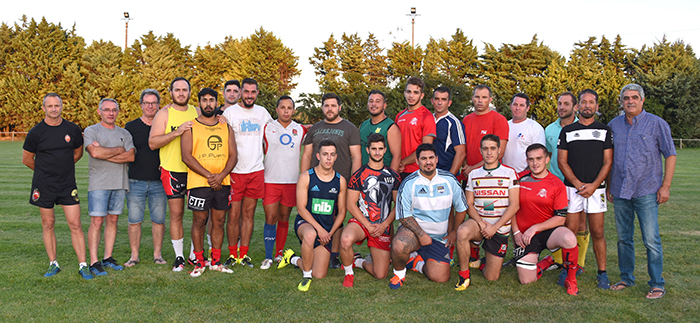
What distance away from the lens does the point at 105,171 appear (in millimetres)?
4859

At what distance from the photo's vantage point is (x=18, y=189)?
11.3m

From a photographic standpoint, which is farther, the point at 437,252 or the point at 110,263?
the point at 110,263

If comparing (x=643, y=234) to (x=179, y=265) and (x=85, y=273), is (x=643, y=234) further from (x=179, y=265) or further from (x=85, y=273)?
(x=85, y=273)

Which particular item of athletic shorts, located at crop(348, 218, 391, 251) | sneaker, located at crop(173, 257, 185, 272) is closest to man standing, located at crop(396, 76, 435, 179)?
athletic shorts, located at crop(348, 218, 391, 251)

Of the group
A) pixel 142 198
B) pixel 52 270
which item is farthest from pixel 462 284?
pixel 52 270

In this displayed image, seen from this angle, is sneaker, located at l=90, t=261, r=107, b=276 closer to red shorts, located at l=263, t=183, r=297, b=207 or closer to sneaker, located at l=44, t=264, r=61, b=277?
sneaker, located at l=44, t=264, r=61, b=277

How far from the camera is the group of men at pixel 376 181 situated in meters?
4.54

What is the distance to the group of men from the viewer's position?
4.54 m

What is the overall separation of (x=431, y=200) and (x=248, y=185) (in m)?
2.25

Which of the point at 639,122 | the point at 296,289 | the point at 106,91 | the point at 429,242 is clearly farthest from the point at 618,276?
the point at 106,91

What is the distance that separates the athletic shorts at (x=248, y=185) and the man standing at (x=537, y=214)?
308cm

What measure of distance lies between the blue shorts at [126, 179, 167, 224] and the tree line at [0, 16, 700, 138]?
26.6 m

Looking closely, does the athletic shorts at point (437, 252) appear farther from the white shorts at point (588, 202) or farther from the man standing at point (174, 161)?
the man standing at point (174, 161)

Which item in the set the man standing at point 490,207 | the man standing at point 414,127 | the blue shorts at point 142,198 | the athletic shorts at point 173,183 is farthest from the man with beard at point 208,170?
the man standing at point 490,207
